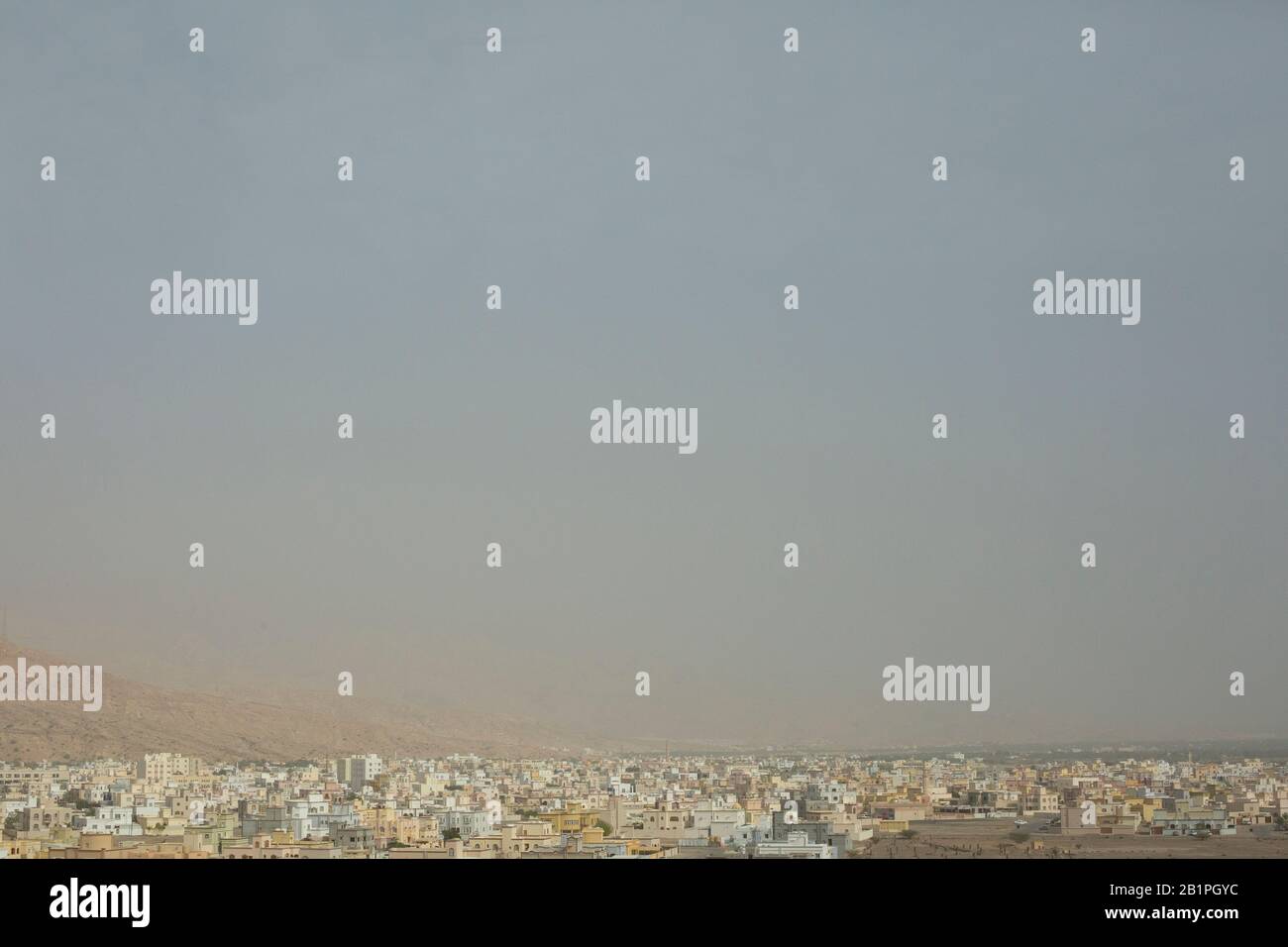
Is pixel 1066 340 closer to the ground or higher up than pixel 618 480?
higher up

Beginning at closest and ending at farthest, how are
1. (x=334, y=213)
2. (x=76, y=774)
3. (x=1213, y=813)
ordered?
(x=1213, y=813) < (x=76, y=774) < (x=334, y=213)

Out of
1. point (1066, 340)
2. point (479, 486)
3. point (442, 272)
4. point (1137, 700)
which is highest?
point (442, 272)

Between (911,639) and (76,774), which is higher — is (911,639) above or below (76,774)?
above

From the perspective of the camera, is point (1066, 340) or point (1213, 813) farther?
point (1066, 340)
